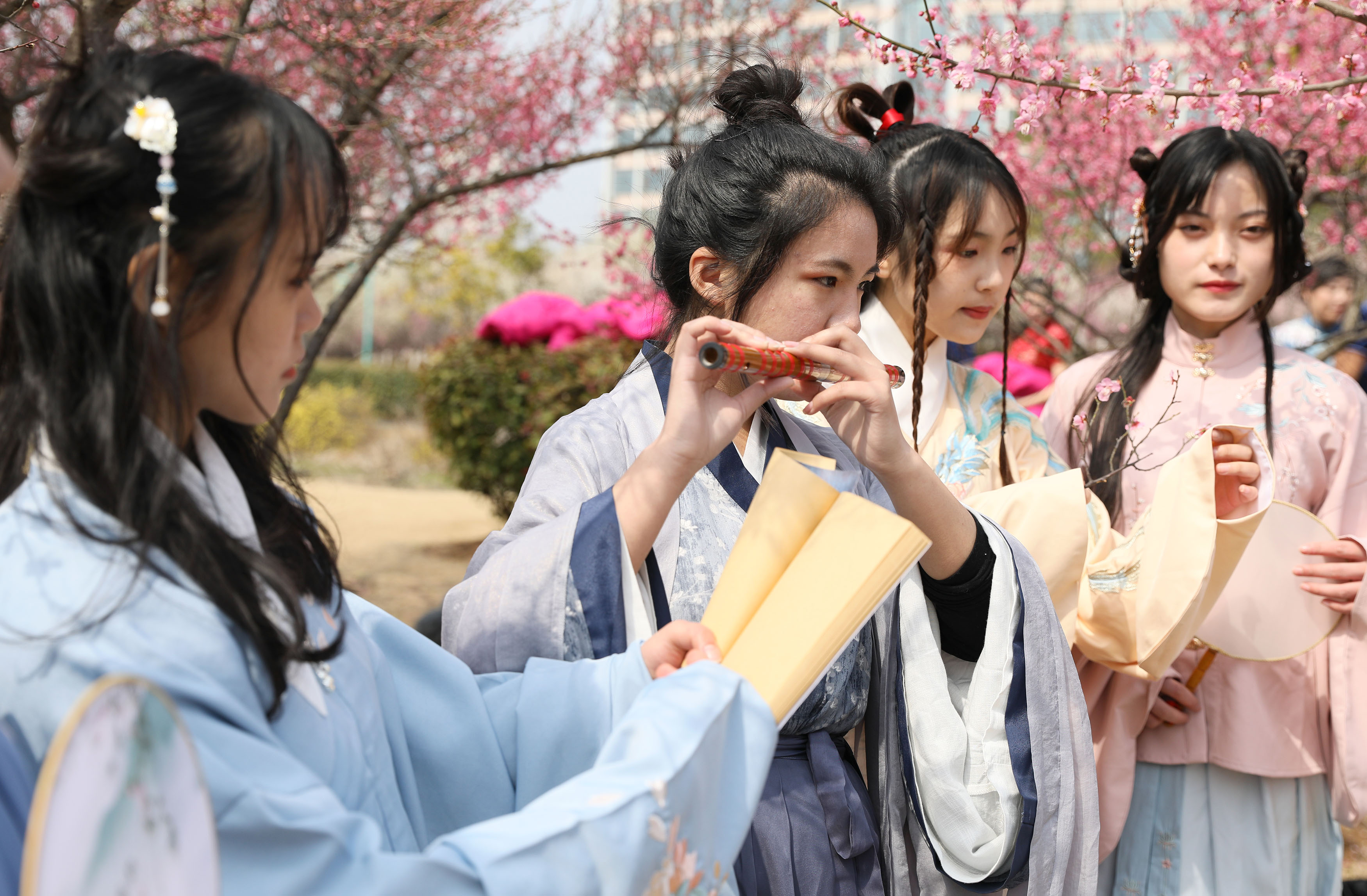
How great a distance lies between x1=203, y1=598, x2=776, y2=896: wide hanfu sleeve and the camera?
1.02 m

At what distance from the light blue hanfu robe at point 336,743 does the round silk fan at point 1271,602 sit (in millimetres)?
1615

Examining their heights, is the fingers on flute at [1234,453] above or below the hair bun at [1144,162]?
below

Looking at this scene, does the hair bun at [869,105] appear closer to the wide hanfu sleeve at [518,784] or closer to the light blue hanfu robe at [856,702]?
the light blue hanfu robe at [856,702]

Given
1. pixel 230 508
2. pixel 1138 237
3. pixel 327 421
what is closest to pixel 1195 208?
pixel 1138 237

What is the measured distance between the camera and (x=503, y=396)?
7574 millimetres

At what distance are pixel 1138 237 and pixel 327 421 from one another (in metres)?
13.1

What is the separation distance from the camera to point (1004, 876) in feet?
5.96

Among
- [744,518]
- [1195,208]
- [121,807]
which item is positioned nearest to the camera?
[121,807]

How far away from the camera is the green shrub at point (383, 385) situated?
1888 centimetres

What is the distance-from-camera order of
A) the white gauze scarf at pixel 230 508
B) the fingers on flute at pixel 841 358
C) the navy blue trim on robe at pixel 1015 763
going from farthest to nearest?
the navy blue trim on robe at pixel 1015 763
the fingers on flute at pixel 841 358
the white gauze scarf at pixel 230 508

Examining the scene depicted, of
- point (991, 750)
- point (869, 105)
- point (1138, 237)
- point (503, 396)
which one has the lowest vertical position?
point (503, 396)

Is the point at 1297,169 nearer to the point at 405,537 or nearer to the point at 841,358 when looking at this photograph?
the point at 841,358

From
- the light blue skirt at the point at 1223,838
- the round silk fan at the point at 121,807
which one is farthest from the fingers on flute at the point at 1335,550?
the round silk fan at the point at 121,807

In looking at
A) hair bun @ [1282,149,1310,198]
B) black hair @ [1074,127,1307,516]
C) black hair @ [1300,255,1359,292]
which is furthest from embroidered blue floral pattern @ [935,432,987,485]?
black hair @ [1300,255,1359,292]
